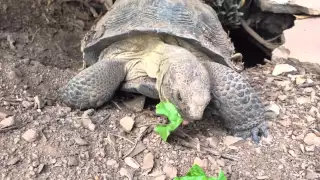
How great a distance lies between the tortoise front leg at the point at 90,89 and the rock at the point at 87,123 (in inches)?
6.5

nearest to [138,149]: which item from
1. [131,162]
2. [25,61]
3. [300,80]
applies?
[131,162]

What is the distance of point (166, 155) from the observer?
2.78 m

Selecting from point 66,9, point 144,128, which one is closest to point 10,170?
point 144,128

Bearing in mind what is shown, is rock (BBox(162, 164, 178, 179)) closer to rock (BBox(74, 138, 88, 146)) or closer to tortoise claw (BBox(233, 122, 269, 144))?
rock (BBox(74, 138, 88, 146))

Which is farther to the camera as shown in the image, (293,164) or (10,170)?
(293,164)

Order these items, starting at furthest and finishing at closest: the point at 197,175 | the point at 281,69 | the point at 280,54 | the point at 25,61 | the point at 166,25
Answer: the point at 280,54, the point at 281,69, the point at 25,61, the point at 166,25, the point at 197,175

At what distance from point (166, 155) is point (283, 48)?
2132 mm

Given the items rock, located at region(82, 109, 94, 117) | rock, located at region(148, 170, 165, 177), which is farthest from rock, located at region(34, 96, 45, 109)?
rock, located at region(148, 170, 165, 177)

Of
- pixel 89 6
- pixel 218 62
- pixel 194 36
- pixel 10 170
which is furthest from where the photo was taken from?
pixel 89 6

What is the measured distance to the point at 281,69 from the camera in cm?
387

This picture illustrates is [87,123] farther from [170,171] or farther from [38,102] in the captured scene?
[170,171]

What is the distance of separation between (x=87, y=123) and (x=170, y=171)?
0.66 meters

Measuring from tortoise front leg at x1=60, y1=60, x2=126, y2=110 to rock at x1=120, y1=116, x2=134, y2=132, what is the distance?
25 centimetres

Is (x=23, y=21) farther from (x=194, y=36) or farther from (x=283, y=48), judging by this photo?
(x=283, y=48)
